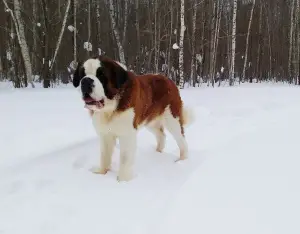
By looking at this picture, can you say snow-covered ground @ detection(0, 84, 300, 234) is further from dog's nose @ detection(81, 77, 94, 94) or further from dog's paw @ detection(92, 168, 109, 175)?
dog's nose @ detection(81, 77, 94, 94)

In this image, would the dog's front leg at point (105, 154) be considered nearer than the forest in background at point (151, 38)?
Yes

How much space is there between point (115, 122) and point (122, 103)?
0.17m

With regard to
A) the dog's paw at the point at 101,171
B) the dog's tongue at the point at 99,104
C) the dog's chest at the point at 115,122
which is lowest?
the dog's paw at the point at 101,171

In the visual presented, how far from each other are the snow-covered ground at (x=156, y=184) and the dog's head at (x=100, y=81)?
726 millimetres

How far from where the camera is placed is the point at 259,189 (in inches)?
116

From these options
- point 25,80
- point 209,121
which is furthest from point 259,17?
point 209,121

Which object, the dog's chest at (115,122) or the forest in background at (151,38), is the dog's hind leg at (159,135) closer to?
the dog's chest at (115,122)

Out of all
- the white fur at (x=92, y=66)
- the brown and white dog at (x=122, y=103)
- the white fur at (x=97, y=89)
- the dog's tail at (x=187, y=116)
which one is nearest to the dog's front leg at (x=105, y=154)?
the brown and white dog at (x=122, y=103)

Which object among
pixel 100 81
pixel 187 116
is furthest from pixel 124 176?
pixel 187 116

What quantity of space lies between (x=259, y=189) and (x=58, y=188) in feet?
5.18

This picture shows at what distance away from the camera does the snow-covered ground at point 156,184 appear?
2.51 metres

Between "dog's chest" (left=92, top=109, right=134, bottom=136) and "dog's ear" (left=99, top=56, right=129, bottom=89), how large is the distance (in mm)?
256

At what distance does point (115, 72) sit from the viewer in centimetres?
299

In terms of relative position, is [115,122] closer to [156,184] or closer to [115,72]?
[115,72]
